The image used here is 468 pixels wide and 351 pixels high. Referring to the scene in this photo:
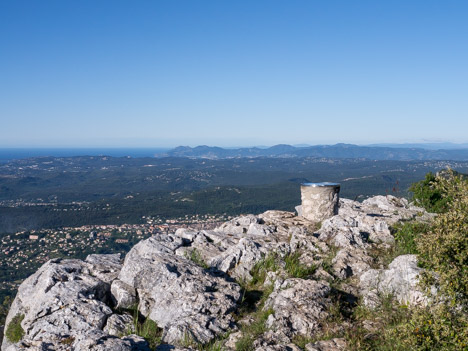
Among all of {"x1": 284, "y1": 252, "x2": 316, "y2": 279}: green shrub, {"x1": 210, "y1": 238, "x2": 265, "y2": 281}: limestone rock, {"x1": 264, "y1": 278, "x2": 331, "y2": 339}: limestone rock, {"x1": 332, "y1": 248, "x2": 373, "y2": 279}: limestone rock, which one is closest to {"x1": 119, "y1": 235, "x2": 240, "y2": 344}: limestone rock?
{"x1": 210, "y1": 238, "x2": 265, "y2": 281}: limestone rock

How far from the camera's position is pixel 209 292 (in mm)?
8609

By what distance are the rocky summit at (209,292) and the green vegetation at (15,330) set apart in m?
0.04

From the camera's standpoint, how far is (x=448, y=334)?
5.51 m

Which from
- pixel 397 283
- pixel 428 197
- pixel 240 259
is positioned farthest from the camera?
pixel 428 197

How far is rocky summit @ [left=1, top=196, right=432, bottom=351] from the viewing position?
7160 millimetres

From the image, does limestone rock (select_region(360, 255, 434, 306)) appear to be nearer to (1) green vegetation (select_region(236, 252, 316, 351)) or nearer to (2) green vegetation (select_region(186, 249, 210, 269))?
(1) green vegetation (select_region(236, 252, 316, 351))

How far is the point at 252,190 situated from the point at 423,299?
14587 centimetres

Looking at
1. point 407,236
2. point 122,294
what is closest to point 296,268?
point 407,236

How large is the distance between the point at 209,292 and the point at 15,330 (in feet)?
16.9

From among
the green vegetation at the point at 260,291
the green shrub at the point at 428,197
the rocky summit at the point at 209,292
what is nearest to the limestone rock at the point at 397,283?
the rocky summit at the point at 209,292

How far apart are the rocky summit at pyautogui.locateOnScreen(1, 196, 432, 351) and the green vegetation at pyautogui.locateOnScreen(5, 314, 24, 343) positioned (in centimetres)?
4

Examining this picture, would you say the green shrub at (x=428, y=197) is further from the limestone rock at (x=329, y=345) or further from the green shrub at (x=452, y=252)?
the limestone rock at (x=329, y=345)

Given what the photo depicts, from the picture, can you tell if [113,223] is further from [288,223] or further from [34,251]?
[288,223]

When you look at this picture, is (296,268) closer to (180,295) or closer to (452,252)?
(180,295)
